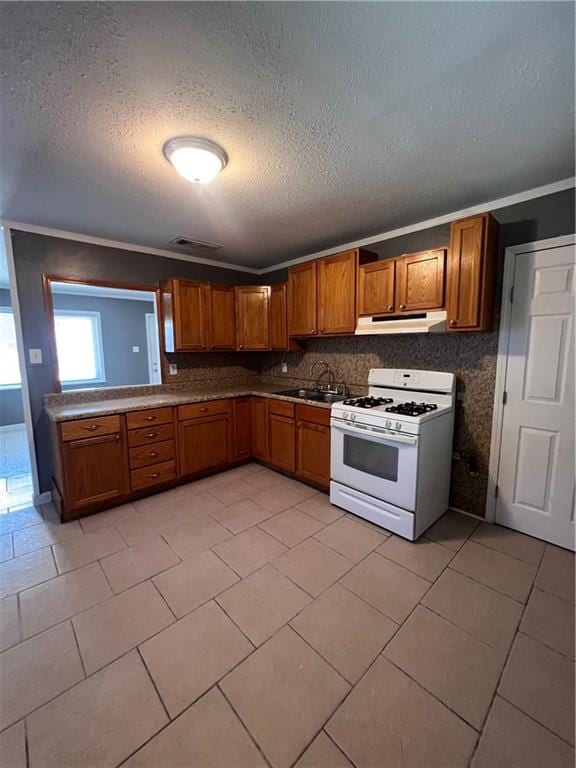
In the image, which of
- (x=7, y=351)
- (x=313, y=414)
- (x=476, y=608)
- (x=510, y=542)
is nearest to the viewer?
(x=476, y=608)

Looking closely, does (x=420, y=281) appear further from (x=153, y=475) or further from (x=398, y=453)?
(x=153, y=475)

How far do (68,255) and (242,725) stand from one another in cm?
359

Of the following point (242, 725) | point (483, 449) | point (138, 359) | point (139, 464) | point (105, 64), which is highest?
point (105, 64)

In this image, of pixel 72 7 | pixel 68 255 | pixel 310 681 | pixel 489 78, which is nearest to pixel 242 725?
pixel 310 681

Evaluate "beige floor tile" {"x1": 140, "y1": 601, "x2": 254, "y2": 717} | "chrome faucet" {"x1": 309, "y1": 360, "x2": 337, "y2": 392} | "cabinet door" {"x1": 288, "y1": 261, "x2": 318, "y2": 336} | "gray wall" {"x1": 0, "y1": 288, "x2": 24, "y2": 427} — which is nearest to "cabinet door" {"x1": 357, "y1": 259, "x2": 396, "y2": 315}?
"cabinet door" {"x1": 288, "y1": 261, "x2": 318, "y2": 336}

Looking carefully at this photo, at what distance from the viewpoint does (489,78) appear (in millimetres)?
1296

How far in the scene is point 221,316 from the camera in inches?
149

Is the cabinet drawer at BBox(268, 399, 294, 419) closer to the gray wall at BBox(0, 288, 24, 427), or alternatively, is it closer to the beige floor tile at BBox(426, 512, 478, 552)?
the beige floor tile at BBox(426, 512, 478, 552)

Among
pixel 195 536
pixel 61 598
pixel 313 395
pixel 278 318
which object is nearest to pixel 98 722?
pixel 61 598

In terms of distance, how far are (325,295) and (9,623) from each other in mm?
3179

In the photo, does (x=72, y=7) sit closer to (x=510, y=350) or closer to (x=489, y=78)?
(x=489, y=78)

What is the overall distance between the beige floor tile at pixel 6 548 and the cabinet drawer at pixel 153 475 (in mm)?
875

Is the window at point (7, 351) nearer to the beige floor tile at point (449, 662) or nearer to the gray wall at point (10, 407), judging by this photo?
the gray wall at point (10, 407)

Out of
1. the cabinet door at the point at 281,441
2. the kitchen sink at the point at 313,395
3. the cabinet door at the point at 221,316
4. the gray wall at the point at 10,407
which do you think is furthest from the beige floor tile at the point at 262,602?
the gray wall at the point at 10,407
